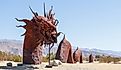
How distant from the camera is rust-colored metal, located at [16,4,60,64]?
23109 mm

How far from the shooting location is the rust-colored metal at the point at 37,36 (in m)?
23.1

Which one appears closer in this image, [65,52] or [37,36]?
[37,36]

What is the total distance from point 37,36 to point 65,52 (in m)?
7.80

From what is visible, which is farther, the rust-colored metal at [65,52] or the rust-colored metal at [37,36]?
the rust-colored metal at [65,52]

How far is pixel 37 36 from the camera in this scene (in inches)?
913

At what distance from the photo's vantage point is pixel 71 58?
30938mm

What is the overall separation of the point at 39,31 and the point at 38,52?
1.42m

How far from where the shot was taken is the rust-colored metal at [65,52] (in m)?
30.4

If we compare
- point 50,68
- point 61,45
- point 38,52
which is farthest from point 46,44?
point 61,45

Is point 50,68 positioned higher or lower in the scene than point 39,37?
lower

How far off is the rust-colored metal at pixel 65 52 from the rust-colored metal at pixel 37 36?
6600mm

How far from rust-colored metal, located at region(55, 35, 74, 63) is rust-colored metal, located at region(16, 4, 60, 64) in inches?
260

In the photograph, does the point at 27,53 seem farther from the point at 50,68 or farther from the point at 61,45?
the point at 61,45

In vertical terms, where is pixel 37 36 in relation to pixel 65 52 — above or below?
above
